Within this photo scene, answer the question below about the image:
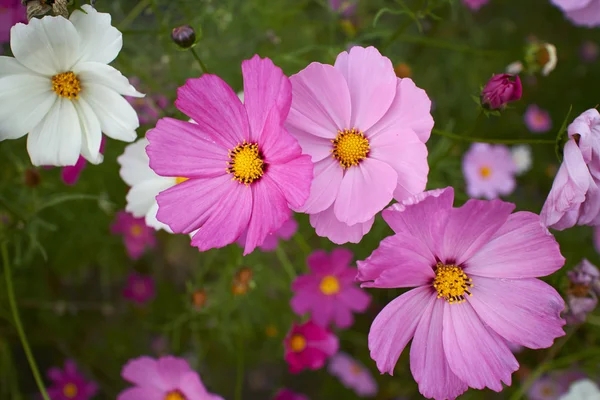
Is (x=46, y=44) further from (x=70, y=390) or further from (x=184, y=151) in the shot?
(x=70, y=390)

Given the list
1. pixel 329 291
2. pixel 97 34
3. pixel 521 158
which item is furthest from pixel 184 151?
pixel 521 158

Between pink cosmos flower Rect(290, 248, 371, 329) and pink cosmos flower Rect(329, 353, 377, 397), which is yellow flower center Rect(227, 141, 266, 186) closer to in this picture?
pink cosmos flower Rect(290, 248, 371, 329)

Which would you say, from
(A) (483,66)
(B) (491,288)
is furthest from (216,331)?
(A) (483,66)

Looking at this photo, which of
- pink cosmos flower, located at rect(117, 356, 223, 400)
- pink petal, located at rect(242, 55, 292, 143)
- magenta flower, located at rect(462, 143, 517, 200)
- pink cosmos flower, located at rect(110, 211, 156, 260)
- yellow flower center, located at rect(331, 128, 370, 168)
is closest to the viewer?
pink petal, located at rect(242, 55, 292, 143)

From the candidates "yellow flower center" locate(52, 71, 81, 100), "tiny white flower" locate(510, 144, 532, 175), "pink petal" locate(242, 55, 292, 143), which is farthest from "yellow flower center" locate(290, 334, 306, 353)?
"tiny white flower" locate(510, 144, 532, 175)

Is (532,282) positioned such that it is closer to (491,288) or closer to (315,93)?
(491,288)

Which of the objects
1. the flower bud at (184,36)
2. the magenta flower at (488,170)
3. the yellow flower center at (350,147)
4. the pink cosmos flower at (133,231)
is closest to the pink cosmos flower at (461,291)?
the yellow flower center at (350,147)
